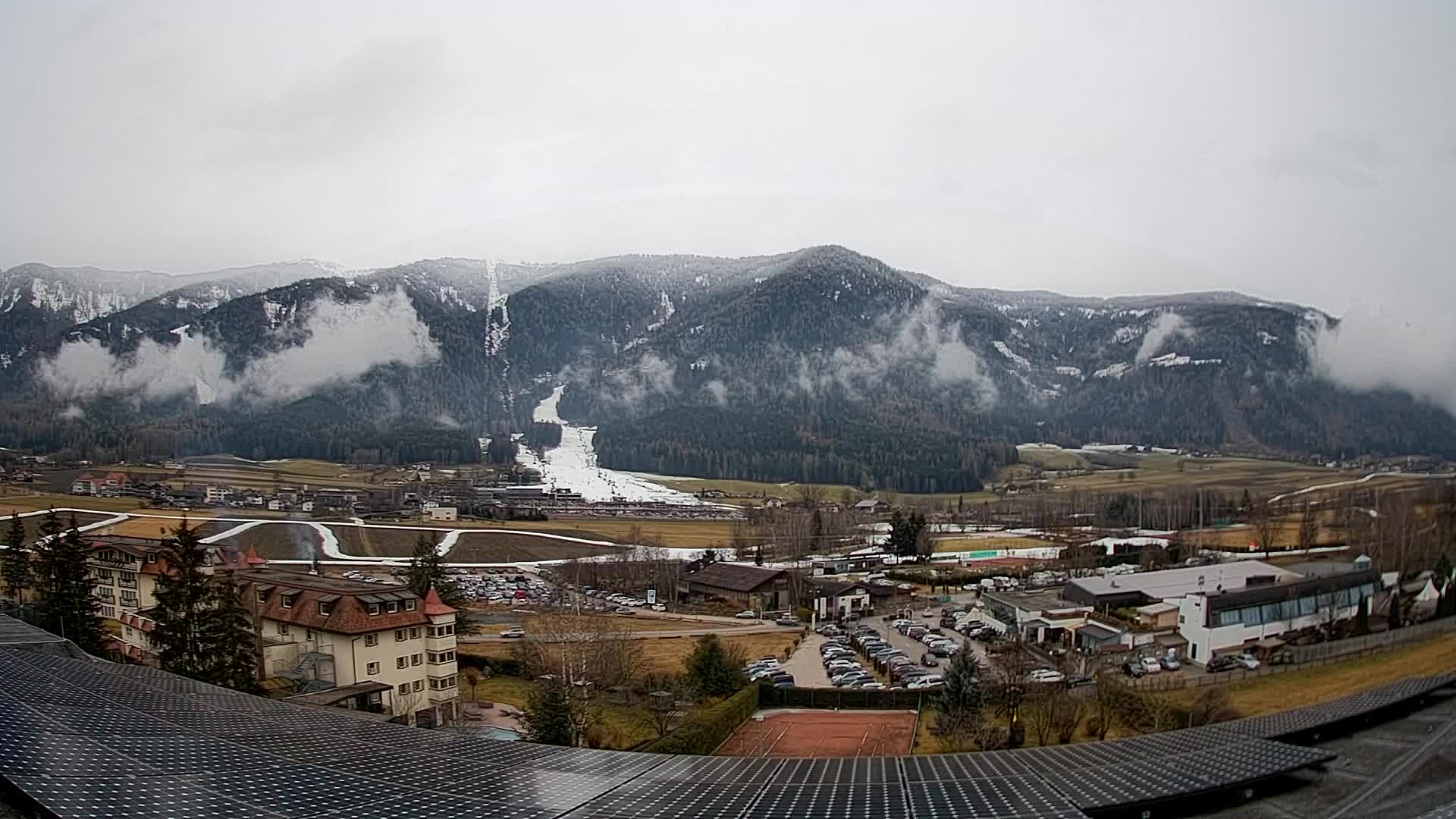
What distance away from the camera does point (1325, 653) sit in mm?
13367

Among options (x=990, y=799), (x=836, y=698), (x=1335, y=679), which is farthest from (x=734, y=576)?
(x=990, y=799)

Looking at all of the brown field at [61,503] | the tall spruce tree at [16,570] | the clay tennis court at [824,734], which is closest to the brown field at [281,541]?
the brown field at [61,503]

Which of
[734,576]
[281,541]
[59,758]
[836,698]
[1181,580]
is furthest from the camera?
[281,541]

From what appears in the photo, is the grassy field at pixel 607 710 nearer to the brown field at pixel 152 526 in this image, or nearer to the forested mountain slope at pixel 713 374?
the brown field at pixel 152 526

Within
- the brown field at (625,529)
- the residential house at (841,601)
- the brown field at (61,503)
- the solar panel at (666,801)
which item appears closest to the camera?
the solar panel at (666,801)

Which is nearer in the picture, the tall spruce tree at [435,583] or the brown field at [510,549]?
the tall spruce tree at [435,583]

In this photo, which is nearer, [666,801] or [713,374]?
[666,801]

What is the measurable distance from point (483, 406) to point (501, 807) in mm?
51026

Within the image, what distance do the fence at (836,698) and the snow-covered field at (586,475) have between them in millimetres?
24451

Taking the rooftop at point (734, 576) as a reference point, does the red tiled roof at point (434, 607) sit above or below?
above

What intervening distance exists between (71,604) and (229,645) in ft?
14.3

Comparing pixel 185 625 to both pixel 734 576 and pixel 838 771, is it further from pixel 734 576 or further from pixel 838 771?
pixel 734 576

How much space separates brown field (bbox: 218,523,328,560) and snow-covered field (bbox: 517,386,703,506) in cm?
1337

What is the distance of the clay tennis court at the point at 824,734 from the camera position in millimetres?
10523
